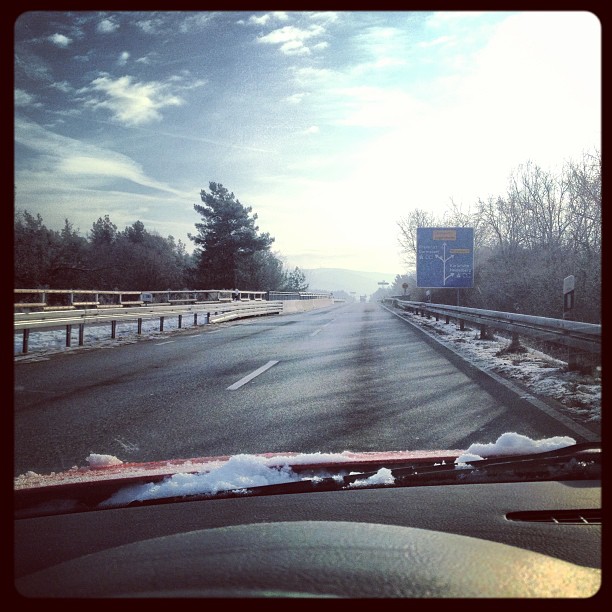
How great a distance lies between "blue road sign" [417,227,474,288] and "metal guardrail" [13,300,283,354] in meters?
9.58

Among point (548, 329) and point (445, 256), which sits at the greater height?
point (445, 256)

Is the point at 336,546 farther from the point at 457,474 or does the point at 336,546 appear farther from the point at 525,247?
the point at 525,247

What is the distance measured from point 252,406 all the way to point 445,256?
1239 centimetres

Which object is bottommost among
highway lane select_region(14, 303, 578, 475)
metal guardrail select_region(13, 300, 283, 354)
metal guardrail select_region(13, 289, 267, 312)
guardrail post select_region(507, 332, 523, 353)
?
highway lane select_region(14, 303, 578, 475)

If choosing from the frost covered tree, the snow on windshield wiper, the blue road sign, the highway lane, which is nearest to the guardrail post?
the highway lane

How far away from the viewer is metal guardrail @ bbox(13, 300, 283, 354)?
9.79 m

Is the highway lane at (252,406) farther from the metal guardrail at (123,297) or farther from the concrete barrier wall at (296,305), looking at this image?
the concrete barrier wall at (296,305)

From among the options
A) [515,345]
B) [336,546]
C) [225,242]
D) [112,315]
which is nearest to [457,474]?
[336,546]

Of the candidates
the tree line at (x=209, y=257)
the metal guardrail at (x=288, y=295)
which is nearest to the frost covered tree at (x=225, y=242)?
the tree line at (x=209, y=257)

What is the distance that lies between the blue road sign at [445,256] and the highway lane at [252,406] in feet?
16.3

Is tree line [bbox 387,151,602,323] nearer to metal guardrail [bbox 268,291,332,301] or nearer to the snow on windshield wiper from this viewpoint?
the snow on windshield wiper

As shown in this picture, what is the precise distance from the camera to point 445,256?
17.1m
